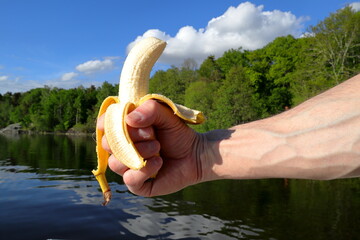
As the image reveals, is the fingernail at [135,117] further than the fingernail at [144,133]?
No

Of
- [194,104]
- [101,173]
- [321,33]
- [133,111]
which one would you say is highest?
[321,33]

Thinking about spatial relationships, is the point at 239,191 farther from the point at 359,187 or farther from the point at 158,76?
the point at 158,76

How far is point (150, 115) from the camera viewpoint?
206 cm

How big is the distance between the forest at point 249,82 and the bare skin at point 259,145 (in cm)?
2884

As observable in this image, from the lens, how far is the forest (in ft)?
114

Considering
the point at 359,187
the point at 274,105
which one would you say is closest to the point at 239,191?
the point at 359,187

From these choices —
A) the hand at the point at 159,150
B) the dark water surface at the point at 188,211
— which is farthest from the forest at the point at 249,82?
the hand at the point at 159,150

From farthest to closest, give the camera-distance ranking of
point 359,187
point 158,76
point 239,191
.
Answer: point 158,76, point 359,187, point 239,191

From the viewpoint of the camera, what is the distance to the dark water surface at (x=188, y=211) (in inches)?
417

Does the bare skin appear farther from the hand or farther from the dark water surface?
the dark water surface

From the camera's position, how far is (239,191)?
667 inches

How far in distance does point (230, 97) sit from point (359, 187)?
32.0 m

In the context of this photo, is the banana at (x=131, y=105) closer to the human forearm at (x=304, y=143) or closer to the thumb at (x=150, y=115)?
the thumb at (x=150, y=115)

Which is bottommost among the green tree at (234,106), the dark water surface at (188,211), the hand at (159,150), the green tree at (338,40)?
the dark water surface at (188,211)
